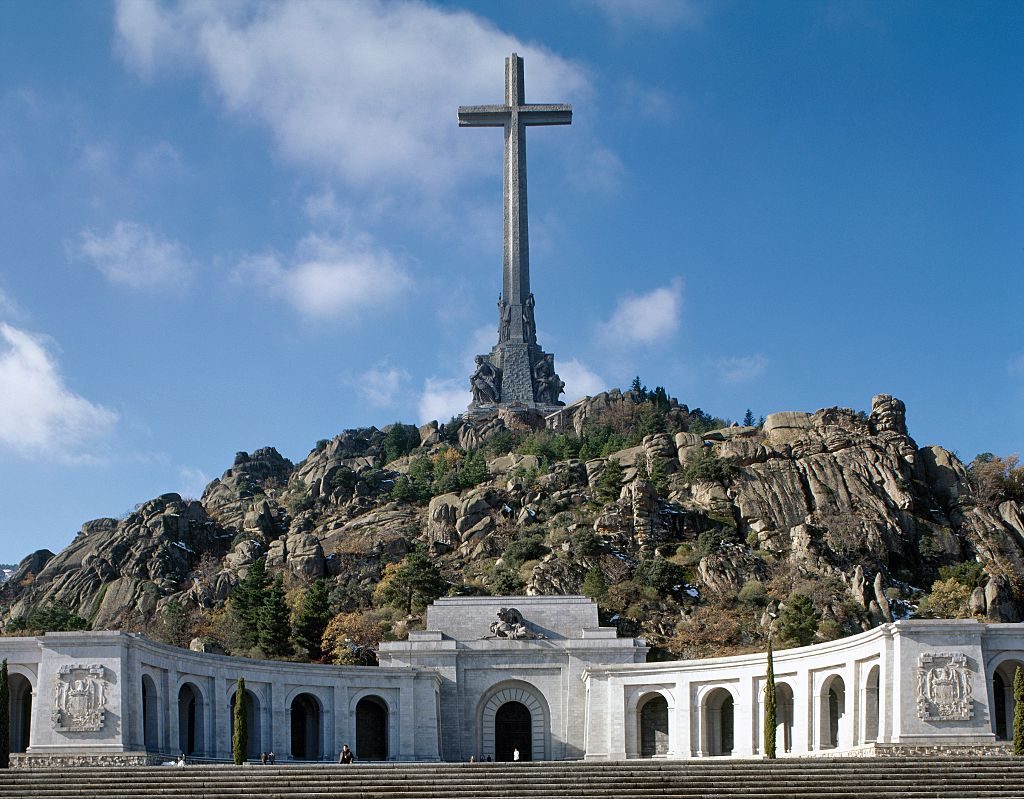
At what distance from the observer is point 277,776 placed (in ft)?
124

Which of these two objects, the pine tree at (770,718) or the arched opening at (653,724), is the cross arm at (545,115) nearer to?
the arched opening at (653,724)

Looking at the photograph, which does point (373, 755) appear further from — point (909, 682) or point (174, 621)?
point (174, 621)

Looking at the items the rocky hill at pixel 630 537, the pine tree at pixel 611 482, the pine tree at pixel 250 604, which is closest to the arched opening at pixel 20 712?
the pine tree at pixel 250 604

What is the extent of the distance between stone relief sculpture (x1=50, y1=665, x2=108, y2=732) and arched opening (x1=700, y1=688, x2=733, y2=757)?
23939 millimetres

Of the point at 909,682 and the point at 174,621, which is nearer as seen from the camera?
the point at 909,682

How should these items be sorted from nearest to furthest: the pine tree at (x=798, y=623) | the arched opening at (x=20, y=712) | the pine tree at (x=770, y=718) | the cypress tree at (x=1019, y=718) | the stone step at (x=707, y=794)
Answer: the stone step at (x=707, y=794), the cypress tree at (x=1019, y=718), the pine tree at (x=770, y=718), the arched opening at (x=20, y=712), the pine tree at (x=798, y=623)

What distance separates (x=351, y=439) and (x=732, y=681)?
7263 centimetres

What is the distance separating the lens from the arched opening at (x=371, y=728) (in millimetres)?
56338

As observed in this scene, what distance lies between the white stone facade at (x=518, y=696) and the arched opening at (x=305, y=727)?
0.28 feet

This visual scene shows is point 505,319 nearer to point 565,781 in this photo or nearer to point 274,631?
point 274,631

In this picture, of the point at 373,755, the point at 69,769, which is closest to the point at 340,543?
the point at 373,755

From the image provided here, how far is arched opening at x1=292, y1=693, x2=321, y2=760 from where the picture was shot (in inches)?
2188

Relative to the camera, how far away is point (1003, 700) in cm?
4669

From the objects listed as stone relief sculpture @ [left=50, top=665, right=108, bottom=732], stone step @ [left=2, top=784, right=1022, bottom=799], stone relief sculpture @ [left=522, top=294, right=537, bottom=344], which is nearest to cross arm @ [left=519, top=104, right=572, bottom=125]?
stone relief sculpture @ [left=522, top=294, right=537, bottom=344]
